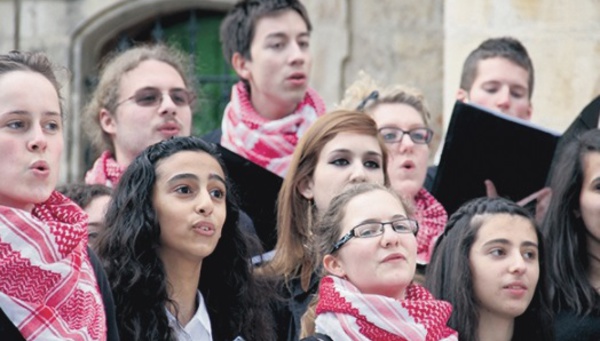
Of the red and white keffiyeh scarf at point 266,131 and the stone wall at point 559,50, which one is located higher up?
the stone wall at point 559,50

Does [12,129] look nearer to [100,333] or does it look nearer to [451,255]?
[100,333]

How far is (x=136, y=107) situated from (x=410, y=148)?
104 centimetres

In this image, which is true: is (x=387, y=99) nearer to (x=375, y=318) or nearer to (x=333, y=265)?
(x=333, y=265)

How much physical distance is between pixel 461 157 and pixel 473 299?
33.5 inches

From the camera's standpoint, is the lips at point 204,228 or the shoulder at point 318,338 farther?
the lips at point 204,228

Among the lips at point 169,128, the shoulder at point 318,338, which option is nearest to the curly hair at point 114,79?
the lips at point 169,128

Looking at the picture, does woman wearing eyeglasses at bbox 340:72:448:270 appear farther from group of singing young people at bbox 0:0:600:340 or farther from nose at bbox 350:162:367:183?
nose at bbox 350:162:367:183

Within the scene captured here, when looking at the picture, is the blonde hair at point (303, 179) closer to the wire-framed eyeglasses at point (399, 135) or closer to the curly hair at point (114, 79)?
the wire-framed eyeglasses at point (399, 135)

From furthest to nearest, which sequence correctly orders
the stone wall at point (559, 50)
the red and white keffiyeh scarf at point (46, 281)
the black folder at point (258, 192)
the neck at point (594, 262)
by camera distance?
the stone wall at point (559, 50) < the black folder at point (258, 192) < the neck at point (594, 262) < the red and white keffiyeh scarf at point (46, 281)

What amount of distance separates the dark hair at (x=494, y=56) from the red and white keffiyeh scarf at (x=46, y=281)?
2.75 meters

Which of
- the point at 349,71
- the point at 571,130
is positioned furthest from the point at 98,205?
the point at 349,71

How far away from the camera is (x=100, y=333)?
471 cm

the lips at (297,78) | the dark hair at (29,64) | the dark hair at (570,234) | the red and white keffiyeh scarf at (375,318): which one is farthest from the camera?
the lips at (297,78)

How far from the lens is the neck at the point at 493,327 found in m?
5.58
